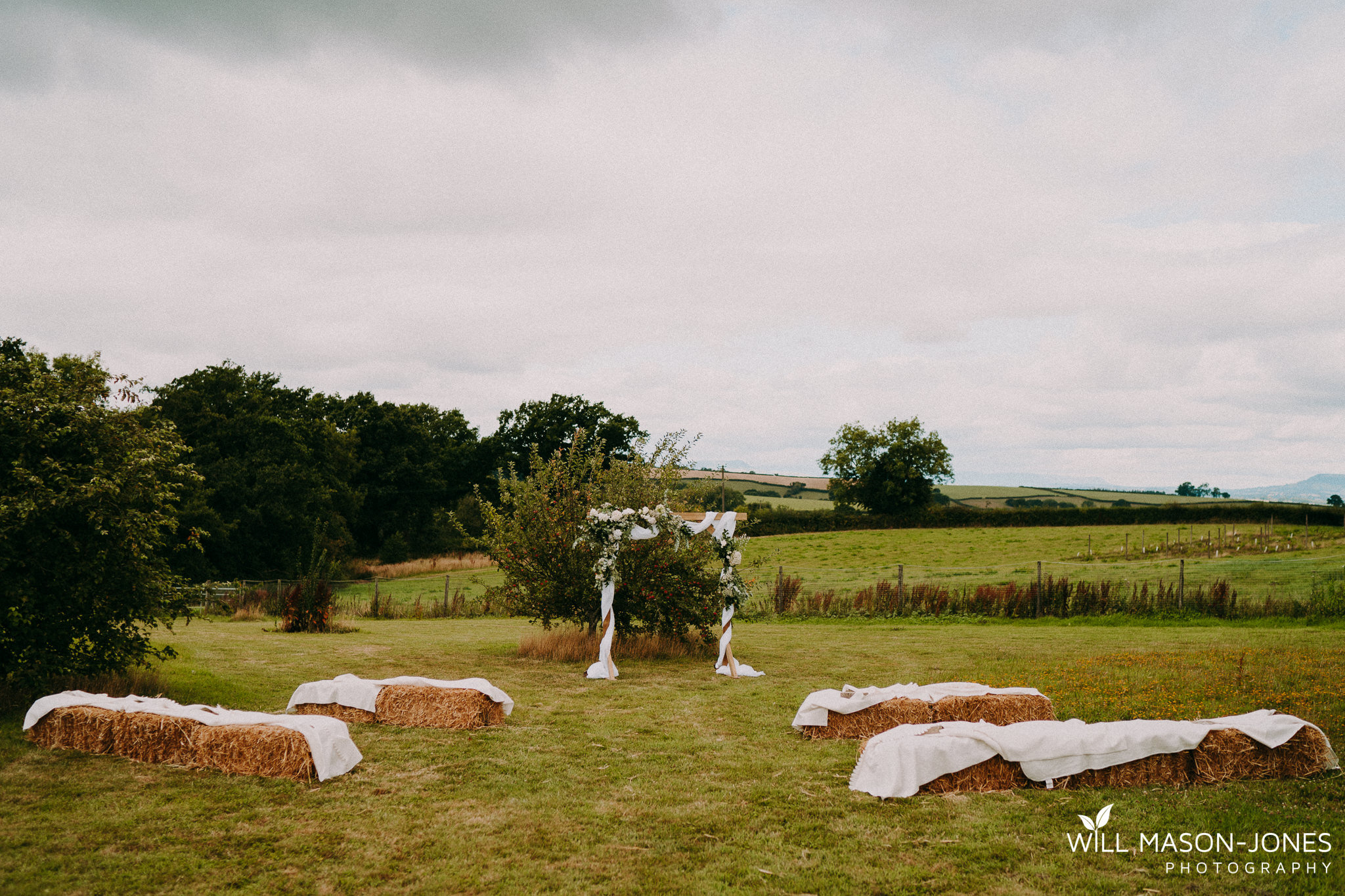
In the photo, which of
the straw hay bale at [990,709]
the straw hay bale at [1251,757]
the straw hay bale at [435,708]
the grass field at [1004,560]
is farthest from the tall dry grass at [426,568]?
the straw hay bale at [1251,757]

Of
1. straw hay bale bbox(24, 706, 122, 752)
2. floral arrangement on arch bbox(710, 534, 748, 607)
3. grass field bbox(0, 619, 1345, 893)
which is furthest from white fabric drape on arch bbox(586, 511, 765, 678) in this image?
straw hay bale bbox(24, 706, 122, 752)

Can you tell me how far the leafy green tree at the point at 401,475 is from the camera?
6462cm

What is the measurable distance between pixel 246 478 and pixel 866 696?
45.7 metres

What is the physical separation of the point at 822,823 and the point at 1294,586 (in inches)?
1035

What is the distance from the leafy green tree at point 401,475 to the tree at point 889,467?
3228 centimetres

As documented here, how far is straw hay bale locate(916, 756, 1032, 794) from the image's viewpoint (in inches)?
262

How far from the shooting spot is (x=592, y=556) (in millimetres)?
15969

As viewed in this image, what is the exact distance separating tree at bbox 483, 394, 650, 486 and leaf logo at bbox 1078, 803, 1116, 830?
60152mm

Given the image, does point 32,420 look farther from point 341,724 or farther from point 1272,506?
point 1272,506

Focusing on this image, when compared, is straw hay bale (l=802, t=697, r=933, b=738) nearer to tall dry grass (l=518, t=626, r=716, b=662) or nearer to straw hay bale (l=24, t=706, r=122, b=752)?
straw hay bale (l=24, t=706, r=122, b=752)

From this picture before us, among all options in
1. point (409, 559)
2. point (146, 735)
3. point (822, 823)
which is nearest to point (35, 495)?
point (146, 735)

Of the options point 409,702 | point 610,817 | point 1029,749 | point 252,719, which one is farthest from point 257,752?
point 1029,749

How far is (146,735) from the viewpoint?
7.48m

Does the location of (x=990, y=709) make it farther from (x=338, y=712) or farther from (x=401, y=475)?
(x=401, y=475)
